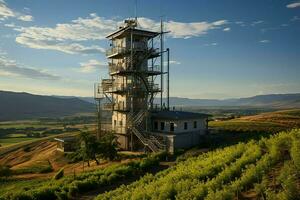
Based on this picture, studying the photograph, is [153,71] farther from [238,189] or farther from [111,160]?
[238,189]

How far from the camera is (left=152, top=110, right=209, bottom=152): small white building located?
151 feet

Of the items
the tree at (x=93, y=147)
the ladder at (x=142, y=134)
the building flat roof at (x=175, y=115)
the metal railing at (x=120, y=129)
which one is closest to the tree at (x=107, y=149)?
the tree at (x=93, y=147)

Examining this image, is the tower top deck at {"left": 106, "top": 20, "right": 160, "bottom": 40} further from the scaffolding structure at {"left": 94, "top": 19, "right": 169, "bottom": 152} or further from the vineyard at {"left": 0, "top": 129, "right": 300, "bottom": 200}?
the vineyard at {"left": 0, "top": 129, "right": 300, "bottom": 200}

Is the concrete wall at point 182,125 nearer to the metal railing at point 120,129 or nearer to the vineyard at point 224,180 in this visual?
the metal railing at point 120,129

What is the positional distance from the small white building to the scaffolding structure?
6.08 ft

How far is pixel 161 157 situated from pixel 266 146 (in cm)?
1826

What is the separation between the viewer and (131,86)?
54.5m

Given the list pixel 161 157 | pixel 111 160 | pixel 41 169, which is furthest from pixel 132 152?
pixel 41 169

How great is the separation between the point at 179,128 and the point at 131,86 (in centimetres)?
1072

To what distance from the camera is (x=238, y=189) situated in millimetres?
15578

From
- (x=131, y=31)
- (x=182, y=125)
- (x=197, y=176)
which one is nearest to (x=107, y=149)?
(x=182, y=125)

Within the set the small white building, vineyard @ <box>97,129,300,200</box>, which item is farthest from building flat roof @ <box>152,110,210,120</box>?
vineyard @ <box>97,129,300,200</box>

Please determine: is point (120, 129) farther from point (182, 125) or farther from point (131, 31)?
point (131, 31)

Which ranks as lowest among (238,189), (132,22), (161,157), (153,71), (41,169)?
(41,169)
